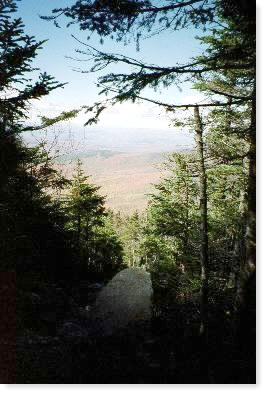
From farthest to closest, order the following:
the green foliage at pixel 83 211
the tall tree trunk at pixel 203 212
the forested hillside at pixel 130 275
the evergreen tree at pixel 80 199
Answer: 1. the evergreen tree at pixel 80 199
2. the green foliage at pixel 83 211
3. the tall tree trunk at pixel 203 212
4. the forested hillside at pixel 130 275

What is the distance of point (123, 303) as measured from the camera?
9438 mm

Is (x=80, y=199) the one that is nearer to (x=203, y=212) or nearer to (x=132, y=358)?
(x=203, y=212)

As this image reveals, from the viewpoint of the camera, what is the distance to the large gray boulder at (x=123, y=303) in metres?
8.84

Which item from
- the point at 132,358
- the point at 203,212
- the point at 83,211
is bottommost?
the point at 132,358

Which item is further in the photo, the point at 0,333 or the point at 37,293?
the point at 37,293

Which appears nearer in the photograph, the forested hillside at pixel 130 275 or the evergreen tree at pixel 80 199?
the forested hillside at pixel 130 275

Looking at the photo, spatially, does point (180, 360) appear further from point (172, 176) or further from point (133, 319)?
point (172, 176)

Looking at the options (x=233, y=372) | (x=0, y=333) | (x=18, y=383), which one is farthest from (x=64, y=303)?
(x=233, y=372)

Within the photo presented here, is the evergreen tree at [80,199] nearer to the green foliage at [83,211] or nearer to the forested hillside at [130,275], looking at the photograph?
the green foliage at [83,211]

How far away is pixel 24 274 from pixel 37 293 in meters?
5.04

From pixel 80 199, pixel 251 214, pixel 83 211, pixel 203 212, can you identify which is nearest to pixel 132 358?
pixel 251 214

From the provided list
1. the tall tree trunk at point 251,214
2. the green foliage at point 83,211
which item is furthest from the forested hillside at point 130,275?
the green foliage at point 83,211

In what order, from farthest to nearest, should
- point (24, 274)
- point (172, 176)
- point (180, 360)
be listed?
point (172, 176) → point (24, 274) → point (180, 360)

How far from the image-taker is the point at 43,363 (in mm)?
5098
